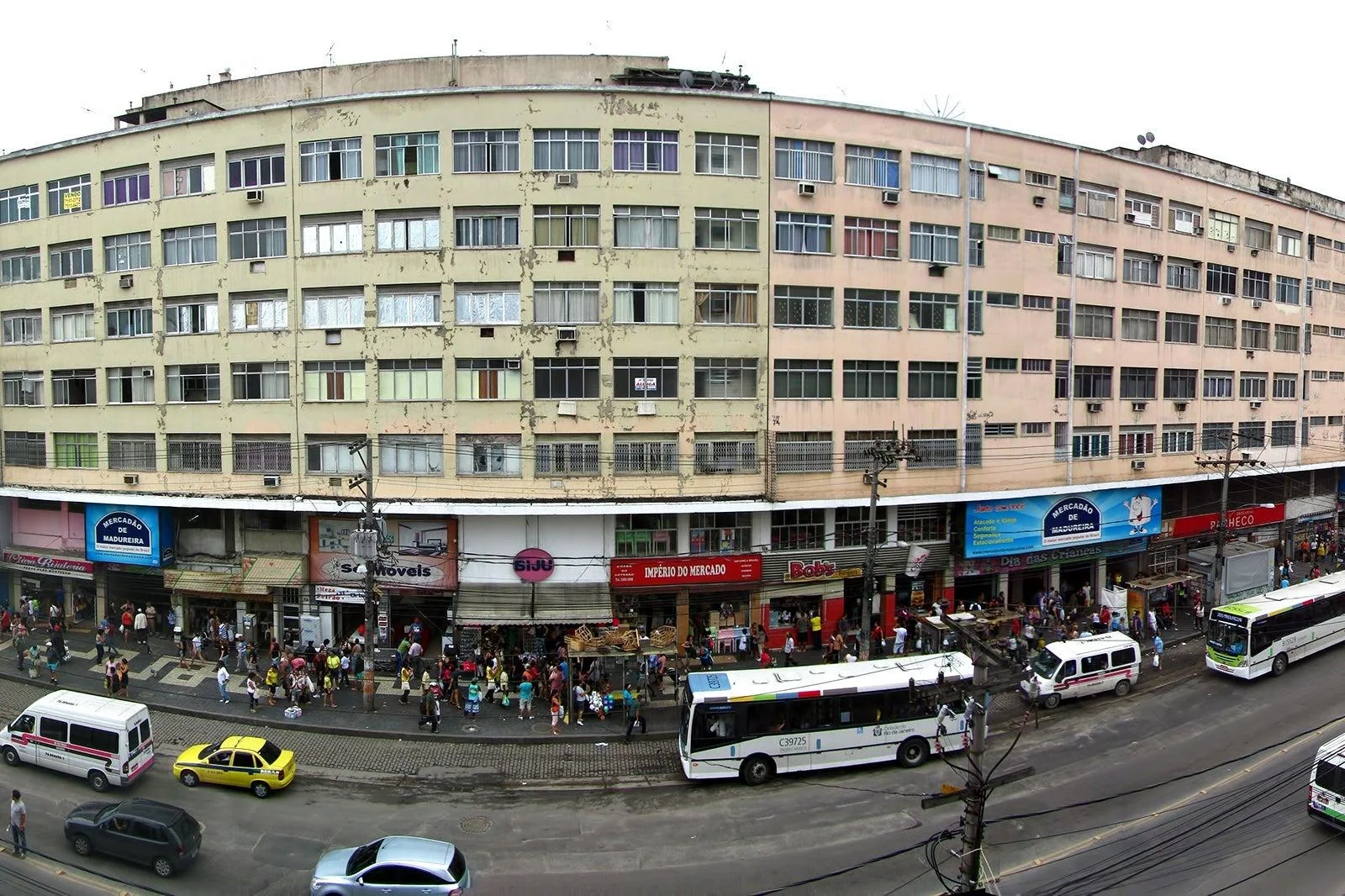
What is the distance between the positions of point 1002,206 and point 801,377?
457 inches

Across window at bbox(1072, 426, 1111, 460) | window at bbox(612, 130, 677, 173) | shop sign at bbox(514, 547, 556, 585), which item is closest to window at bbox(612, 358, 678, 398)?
shop sign at bbox(514, 547, 556, 585)

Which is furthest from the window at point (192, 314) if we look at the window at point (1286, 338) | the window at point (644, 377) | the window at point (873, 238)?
the window at point (1286, 338)

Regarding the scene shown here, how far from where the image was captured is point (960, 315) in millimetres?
31281

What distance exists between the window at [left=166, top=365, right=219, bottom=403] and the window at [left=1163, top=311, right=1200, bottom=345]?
4220 cm

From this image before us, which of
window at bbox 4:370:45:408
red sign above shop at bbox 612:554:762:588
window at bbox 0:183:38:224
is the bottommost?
red sign above shop at bbox 612:554:762:588

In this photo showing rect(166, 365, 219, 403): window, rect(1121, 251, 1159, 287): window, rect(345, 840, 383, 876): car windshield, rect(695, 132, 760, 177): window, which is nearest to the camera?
rect(345, 840, 383, 876): car windshield

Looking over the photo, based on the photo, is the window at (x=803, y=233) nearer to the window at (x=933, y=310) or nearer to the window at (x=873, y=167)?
the window at (x=873, y=167)

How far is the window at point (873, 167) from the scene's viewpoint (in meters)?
29.9

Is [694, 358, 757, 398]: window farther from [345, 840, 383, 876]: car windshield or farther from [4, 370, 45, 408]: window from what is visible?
[4, 370, 45, 408]: window

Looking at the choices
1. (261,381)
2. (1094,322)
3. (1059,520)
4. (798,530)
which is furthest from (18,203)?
(1094,322)

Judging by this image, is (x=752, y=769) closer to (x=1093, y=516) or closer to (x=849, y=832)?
(x=849, y=832)

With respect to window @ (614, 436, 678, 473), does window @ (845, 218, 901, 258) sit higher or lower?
higher

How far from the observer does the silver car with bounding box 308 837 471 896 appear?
575 inches

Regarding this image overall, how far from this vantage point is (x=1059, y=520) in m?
33.2
